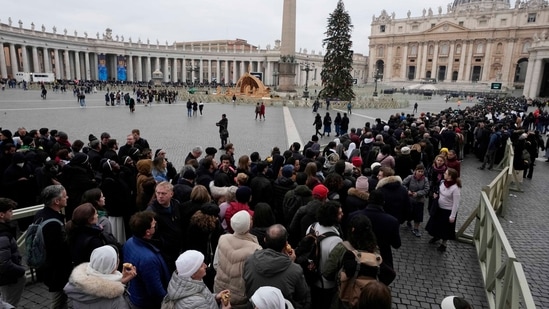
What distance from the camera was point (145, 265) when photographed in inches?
131

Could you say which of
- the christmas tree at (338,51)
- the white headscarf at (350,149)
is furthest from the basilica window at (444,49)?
the white headscarf at (350,149)

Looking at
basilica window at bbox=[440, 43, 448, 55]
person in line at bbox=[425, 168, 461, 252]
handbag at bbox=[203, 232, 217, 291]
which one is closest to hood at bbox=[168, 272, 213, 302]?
handbag at bbox=[203, 232, 217, 291]

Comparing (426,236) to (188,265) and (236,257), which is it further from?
(188,265)

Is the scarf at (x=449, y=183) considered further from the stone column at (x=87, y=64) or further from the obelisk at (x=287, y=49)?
the stone column at (x=87, y=64)

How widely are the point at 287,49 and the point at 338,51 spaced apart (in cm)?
707

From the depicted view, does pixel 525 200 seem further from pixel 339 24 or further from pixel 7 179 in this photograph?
pixel 339 24

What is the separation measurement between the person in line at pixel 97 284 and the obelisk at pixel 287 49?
4268 centimetres

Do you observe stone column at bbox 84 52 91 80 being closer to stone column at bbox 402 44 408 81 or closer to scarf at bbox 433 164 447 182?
stone column at bbox 402 44 408 81

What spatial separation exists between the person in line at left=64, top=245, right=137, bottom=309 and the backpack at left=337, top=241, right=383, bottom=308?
1.96 meters

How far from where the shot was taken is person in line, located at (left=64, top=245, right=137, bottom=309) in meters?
2.74

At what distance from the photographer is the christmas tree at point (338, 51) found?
147ft

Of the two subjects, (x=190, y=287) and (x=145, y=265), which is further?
(x=145, y=265)

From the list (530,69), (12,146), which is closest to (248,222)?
(12,146)

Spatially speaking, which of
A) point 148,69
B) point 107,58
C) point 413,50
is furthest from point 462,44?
point 107,58
